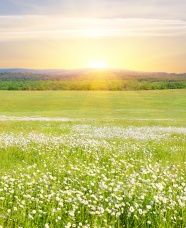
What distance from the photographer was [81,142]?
67.5 ft

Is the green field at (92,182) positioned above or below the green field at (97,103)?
above

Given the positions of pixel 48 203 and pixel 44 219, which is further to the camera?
pixel 48 203

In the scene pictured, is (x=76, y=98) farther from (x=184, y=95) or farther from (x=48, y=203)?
(x=48, y=203)

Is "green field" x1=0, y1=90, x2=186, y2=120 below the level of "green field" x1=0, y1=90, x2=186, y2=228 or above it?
below

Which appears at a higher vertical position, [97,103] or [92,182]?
→ [92,182]

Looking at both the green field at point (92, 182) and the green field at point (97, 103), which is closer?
the green field at point (92, 182)

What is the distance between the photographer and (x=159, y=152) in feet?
65.0

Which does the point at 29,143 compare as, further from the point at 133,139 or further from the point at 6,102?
the point at 6,102

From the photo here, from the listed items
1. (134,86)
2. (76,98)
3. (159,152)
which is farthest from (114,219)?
(134,86)

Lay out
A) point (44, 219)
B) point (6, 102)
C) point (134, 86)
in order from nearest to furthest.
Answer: point (44, 219) < point (6, 102) < point (134, 86)

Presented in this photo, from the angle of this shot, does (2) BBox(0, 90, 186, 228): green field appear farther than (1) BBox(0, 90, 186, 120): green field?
No

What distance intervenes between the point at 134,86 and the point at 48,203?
124m

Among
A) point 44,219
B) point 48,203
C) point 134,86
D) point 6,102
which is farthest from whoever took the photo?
point 134,86

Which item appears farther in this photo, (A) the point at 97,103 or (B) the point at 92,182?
(A) the point at 97,103
